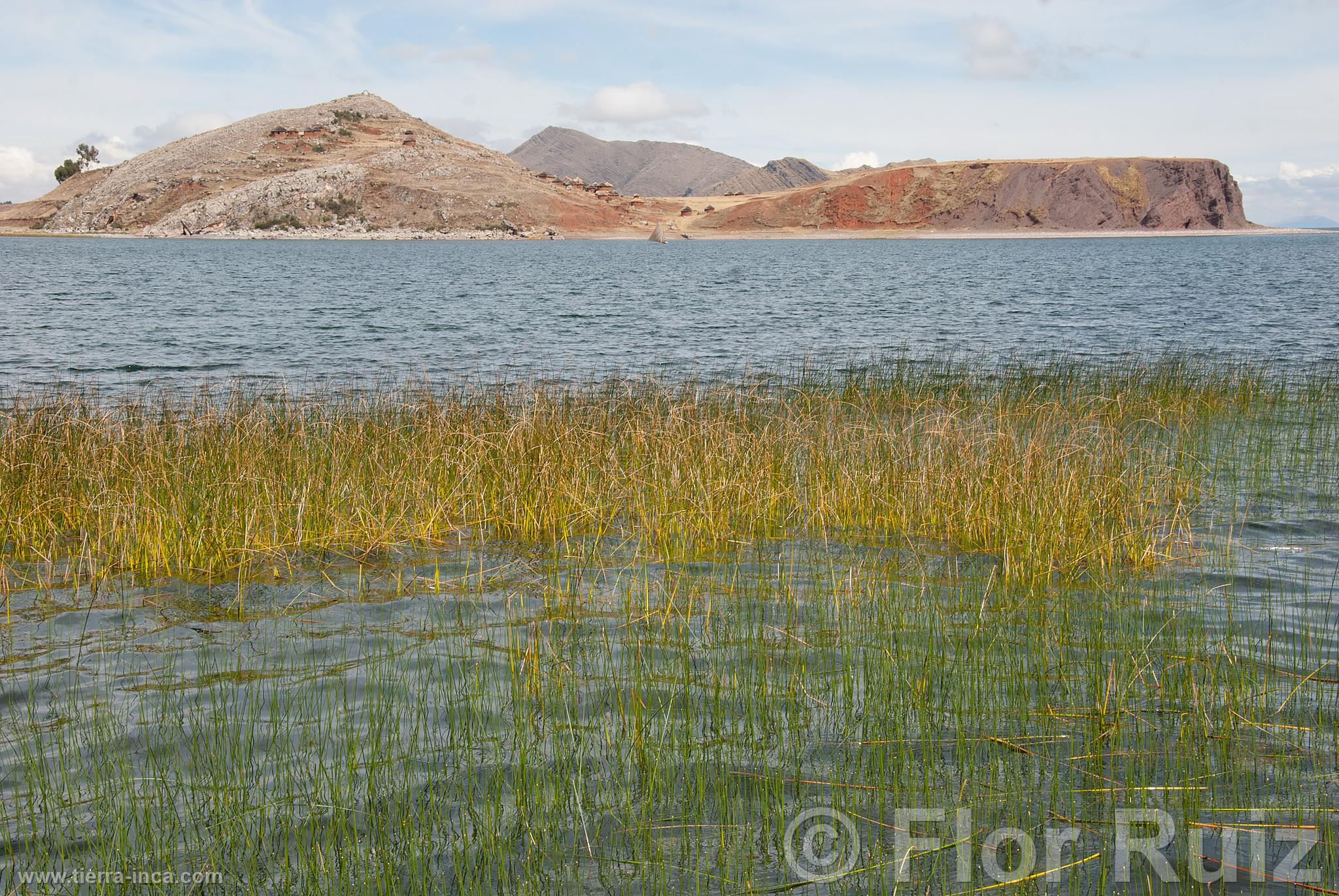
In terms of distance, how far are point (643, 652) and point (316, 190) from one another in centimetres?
12668

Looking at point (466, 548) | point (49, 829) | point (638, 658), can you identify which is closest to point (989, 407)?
point (466, 548)

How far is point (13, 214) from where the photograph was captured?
134 meters

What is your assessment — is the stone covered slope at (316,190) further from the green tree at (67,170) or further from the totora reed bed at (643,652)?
the totora reed bed at (643,652)

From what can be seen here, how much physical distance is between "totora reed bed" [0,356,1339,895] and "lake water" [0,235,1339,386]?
878cm

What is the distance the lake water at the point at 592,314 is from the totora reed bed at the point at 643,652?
8784 mm

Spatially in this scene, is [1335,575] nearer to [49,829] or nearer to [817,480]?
[817,480]

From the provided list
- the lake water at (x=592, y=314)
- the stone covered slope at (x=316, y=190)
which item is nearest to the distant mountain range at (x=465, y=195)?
the stone covered slope at (x=316, y=190)

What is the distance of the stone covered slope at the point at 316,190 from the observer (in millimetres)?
116000

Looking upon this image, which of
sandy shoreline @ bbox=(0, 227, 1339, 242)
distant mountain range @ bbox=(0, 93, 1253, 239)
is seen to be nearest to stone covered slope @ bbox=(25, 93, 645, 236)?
distant mountain range @ bbox=(0, 93, 1253, 239)

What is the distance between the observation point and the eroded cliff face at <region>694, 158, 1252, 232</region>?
472 feet

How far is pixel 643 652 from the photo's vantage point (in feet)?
17.3

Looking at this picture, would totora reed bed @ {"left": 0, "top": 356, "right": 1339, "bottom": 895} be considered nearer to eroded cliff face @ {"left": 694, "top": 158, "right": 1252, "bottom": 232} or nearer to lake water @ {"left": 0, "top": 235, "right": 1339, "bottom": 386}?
lake water @ {"left": 0, "top": 235, "right": 1339, "bottom": 386}

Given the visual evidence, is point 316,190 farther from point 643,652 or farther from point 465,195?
point 643,652

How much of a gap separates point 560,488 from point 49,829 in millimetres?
4888
